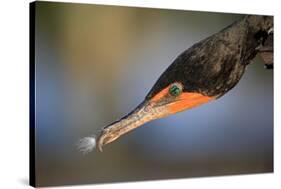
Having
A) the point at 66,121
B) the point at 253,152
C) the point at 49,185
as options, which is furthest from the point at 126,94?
the point at 253,152

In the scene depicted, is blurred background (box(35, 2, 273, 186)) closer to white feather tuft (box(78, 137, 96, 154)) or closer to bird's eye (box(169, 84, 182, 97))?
white feather tuft (box(78, 137, 96, 154))

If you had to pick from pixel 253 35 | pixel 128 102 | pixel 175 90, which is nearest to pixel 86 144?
pixel 128 102

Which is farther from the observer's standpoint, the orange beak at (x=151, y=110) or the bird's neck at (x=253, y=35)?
the bird's neck at (x=253, y=35)

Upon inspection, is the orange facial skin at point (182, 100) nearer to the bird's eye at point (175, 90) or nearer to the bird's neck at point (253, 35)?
the bird's eye at point (175, 90)

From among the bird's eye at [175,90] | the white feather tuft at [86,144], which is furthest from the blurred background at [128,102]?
the bird's eye at [175,90]

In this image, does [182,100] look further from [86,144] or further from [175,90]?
[86,144]

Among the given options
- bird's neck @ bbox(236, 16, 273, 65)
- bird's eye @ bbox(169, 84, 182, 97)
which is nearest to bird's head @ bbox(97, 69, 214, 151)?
bird's eye @ bbox(169, 84, 182, 97)
